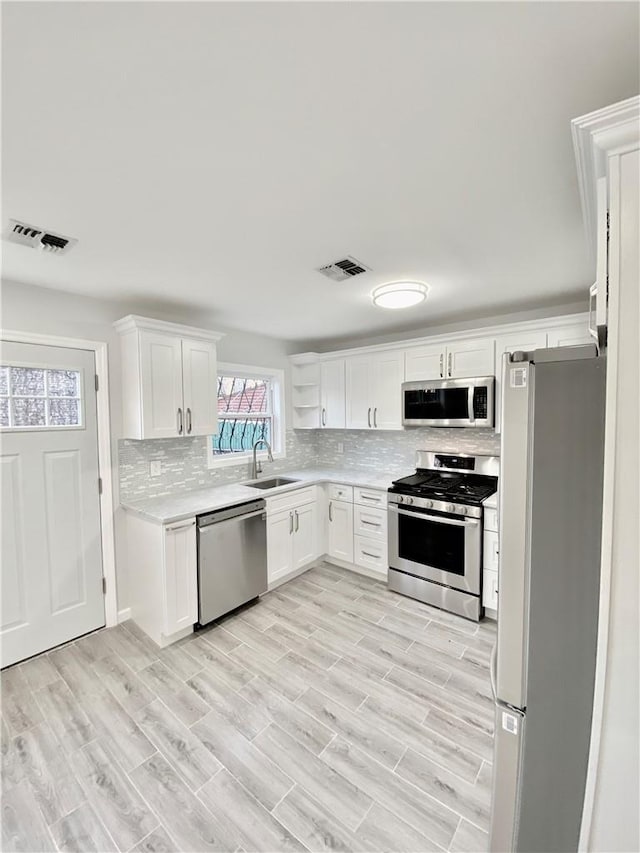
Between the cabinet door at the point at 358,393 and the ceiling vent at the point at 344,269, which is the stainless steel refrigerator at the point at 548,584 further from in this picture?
the cabinet door at the point at 358,393

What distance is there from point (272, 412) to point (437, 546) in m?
2.33

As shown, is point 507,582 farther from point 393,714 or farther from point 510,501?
point 393,714

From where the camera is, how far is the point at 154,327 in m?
2.65

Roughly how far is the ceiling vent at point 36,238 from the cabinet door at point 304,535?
260 cm

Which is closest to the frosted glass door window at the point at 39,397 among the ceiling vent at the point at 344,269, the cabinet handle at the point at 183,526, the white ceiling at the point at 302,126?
the white ceiling at the point at 302,126

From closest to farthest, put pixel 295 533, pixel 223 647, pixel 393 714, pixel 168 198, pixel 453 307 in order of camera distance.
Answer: pixel 168 198, pixel 393 714, pixel 223 647, pixel 453 307, pixel 295 533

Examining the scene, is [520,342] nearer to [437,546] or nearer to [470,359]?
[470,359]

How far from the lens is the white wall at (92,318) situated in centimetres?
230

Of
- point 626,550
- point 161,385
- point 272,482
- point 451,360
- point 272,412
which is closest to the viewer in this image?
point 626,550

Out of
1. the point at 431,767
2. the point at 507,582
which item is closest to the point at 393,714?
the point at 431,767

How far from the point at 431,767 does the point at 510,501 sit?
1458 mm

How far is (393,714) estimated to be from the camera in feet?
6.25

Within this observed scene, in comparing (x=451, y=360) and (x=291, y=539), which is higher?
(x=451, y=360)

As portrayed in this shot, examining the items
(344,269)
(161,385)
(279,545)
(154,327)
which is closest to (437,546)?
(279,545)
